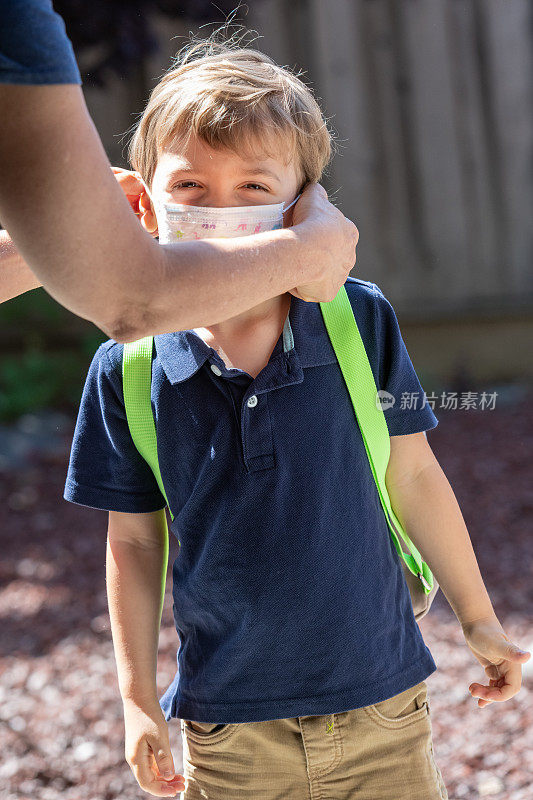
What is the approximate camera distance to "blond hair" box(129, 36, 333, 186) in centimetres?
167

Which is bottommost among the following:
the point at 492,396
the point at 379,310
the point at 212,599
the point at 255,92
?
the point at 492,396

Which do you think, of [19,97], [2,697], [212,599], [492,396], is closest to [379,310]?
[212,599]

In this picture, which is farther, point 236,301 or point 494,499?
point 494,499

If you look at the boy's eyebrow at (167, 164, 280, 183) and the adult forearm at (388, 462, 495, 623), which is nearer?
the boy's eyebrow at (167, 164, 280, 183)

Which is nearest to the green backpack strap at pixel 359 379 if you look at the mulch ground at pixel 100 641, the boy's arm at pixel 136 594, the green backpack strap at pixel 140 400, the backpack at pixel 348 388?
the backpack at pixel 348 388

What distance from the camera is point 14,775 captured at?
3.00 meters

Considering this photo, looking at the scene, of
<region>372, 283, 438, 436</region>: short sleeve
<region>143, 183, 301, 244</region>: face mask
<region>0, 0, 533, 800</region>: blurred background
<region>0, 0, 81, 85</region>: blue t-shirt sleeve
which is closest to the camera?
<region>0, 0, 81, 85</region>: blue t-shirt sleeve

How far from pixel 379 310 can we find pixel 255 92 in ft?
1.52

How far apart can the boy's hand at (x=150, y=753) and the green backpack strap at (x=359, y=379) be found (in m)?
0.61

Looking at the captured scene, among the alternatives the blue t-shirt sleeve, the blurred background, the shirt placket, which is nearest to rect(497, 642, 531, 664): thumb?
the shirt placket

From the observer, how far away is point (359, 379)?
1.71 meters

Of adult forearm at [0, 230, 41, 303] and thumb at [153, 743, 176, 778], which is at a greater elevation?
adult forearm at [0, 230, 41, 303]

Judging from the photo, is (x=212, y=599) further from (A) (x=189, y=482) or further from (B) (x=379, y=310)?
(B) (x=379, y=310)

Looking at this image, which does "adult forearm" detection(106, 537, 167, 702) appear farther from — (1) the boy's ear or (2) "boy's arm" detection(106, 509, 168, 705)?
(1) the boy's ear
